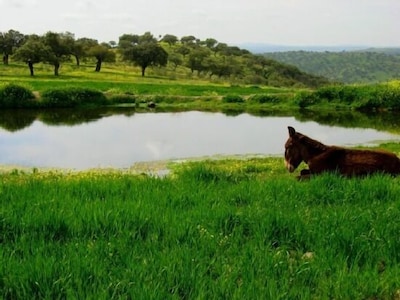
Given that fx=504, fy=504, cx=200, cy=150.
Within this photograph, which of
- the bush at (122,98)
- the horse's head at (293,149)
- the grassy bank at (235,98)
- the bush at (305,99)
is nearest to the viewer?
the horse's head at (293,149)

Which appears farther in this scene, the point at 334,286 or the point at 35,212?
the point at 35,212

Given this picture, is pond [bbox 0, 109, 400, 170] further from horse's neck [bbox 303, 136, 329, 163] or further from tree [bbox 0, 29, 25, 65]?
tree [bbox 0, 29, 25, 65]

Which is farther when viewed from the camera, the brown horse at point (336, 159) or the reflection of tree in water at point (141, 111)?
the reflection of tree in water at point (141, 111)

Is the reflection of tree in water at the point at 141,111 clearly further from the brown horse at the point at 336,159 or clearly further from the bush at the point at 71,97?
the brown horse at the point at 336,159

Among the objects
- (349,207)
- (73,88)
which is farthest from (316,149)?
(73,88)

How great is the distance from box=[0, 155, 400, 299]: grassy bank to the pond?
42.2 feet

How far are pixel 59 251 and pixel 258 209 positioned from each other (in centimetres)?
320

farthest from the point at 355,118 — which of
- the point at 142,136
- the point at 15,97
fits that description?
the point at 15,97

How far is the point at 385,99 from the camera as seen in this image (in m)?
47.1

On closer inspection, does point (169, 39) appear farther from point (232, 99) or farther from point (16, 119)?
point (16, 119)

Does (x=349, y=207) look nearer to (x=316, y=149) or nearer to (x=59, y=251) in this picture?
(x=316, y=149)

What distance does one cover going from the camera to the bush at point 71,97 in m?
44.6

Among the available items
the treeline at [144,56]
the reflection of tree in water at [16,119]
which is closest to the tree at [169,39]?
the treeline at [144,56]

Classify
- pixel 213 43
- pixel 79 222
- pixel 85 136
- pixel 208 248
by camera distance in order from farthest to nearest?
pixel 213 43
pixel 85 136
pixel 79 222
pixel 208 248
